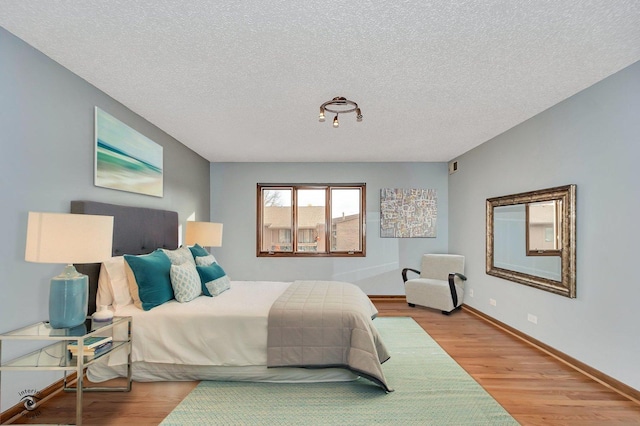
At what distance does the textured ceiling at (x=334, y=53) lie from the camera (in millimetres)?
1996

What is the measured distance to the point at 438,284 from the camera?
5.37 meters

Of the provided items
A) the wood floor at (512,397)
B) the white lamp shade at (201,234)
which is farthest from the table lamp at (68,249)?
the white lamp shade at (201,234)

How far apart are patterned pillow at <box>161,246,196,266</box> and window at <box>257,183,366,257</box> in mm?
2691

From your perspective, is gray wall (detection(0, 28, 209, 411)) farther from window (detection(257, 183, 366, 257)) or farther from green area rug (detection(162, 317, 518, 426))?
window (detection(257, 183, 366, 257))

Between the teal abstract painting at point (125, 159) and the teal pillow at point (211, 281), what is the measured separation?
1.13 m

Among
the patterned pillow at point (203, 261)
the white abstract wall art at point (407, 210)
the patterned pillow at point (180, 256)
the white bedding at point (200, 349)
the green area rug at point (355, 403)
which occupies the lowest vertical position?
the green area rug at point (355, 403)

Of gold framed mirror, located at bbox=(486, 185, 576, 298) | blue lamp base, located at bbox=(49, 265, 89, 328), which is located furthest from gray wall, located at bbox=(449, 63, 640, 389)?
blue lamp base, located at bbox=(49, 265, 89, 328)

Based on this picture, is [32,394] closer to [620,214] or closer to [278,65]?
[278,65]

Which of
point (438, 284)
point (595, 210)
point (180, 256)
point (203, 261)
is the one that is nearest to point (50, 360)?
point (180, 256)

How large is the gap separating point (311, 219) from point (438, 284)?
246 cm

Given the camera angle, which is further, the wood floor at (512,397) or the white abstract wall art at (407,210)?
the white abstract wall art at (407,210)

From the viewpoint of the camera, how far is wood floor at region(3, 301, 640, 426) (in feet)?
7.80

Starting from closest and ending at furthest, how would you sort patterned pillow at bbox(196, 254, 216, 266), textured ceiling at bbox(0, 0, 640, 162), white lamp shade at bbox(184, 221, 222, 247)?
textured ceiling at bbox(0, 0, 640, 162)
patterned pillow at bbox(196, 254, 216, 266)
white lamp shade at bbox(184, 221, 222, 247)

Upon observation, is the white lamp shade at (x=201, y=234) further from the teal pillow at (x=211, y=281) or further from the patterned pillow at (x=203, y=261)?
the teal pillow at (x=211, y=281)
